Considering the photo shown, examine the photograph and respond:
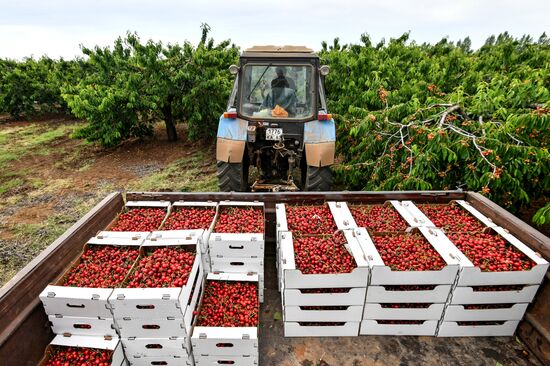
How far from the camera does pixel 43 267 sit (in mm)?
2518

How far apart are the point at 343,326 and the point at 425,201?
1.99 metres

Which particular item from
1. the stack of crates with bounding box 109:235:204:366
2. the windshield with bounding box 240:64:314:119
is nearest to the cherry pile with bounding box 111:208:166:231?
the stack of crates with bounding box 109:235:204:366

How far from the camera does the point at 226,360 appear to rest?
261cm

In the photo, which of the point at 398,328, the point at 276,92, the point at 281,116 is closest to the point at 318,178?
the point at 281,116

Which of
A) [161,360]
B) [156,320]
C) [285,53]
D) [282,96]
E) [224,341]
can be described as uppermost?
[285,53]

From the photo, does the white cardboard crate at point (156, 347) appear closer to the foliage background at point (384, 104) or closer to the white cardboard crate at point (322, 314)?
the white cardboard crate at point (322, 314)

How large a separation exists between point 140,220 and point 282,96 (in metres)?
2.75

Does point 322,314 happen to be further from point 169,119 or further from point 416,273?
point 169,119

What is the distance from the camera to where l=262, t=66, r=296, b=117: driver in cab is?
4.61m

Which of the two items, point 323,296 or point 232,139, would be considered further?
point 232,139

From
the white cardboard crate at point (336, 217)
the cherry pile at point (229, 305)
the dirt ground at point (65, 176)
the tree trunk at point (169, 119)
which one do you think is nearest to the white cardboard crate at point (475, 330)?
the white cardboard crate at point (336, 217)

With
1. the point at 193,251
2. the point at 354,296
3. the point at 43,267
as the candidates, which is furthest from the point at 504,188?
the point at 43,267

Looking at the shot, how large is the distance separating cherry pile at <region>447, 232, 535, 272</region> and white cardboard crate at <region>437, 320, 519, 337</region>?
0.64 m

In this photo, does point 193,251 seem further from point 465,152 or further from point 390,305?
point 465,152
